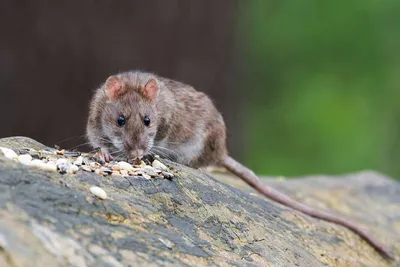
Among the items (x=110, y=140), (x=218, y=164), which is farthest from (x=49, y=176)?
(x=218, y=164)

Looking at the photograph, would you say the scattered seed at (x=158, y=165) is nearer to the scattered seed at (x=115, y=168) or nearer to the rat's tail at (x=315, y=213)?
the scattered seed at (x=115, y=168)

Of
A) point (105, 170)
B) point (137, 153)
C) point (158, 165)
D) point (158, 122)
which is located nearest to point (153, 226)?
point (105, 170)

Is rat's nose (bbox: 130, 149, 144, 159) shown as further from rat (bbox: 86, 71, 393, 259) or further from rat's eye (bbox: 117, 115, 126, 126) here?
rat's eye (bbox: 117, 115, 126, 126)

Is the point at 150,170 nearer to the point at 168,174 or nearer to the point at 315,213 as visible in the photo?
the point at 168,174

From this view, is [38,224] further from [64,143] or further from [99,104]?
[64,143]

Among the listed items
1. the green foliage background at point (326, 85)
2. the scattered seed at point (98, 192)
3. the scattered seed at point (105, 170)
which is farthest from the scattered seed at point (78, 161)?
the green foliage background at point (326, 85)

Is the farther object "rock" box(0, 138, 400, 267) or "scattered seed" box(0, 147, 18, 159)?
"scattered seed" box(0, 147, 18, 159)

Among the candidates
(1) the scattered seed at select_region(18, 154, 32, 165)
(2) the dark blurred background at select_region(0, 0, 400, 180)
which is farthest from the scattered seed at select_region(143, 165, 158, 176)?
(2) the dark blurred background at select_region(0, 0, 400, 180)
